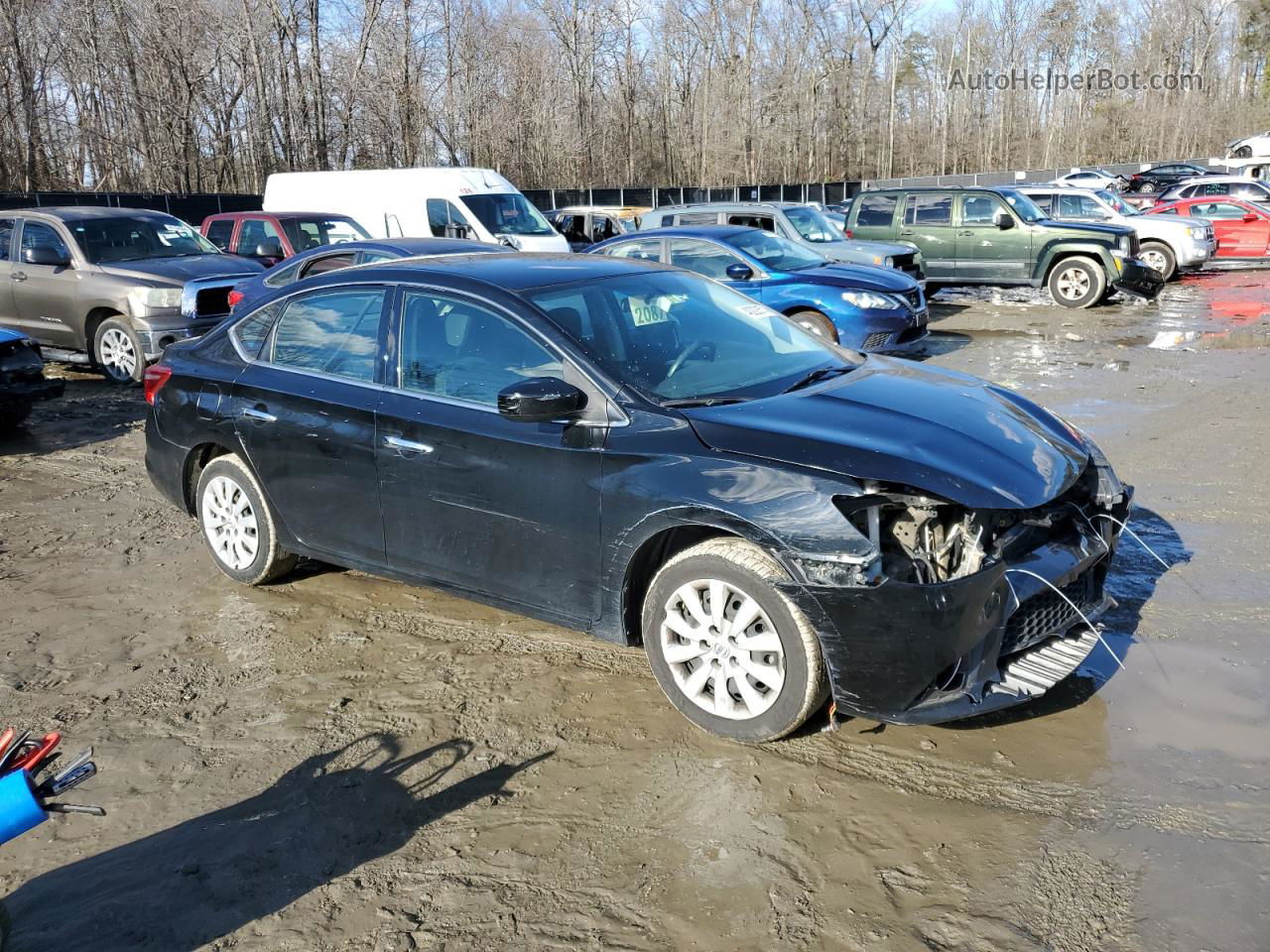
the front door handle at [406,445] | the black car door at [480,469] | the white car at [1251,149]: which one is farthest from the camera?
the white car at [1251,149]

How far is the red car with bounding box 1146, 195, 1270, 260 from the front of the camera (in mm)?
22344

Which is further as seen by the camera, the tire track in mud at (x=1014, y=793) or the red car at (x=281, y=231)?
the red car at (x=281, y=231)

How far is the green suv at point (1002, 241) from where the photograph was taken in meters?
16.9

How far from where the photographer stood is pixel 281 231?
48.0 ft

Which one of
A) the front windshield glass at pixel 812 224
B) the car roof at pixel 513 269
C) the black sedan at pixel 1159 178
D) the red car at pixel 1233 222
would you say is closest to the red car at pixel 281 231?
the front windshield glass at pixel 812 224

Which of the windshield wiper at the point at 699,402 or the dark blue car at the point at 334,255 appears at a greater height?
the dark blue car at the point at 334,255

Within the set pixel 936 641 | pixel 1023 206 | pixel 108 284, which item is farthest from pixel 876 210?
pixel 936 641

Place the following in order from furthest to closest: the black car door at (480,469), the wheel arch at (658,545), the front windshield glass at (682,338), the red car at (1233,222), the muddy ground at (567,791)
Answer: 1. the red car at (1233,222)
2. the front windshield glass at (682,338)
3. the black car door at (480,469)
4. the wheel arch at (658,545)
5. the muddy ground at (567,791)

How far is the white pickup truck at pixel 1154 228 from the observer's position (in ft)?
65.8

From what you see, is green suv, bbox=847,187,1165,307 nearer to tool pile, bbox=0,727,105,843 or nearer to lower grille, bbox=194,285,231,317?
lower grille, bbox=194,285,231,317

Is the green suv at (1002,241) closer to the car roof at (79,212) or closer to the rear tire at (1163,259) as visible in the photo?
the rear tire at (1163,259)

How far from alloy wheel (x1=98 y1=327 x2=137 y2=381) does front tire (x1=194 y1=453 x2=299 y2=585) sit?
21.8 feet

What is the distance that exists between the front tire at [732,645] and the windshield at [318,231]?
1158 cm

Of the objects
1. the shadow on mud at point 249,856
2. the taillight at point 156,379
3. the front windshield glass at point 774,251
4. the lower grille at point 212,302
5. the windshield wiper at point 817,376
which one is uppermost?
the front windshield glass at point 774,251
